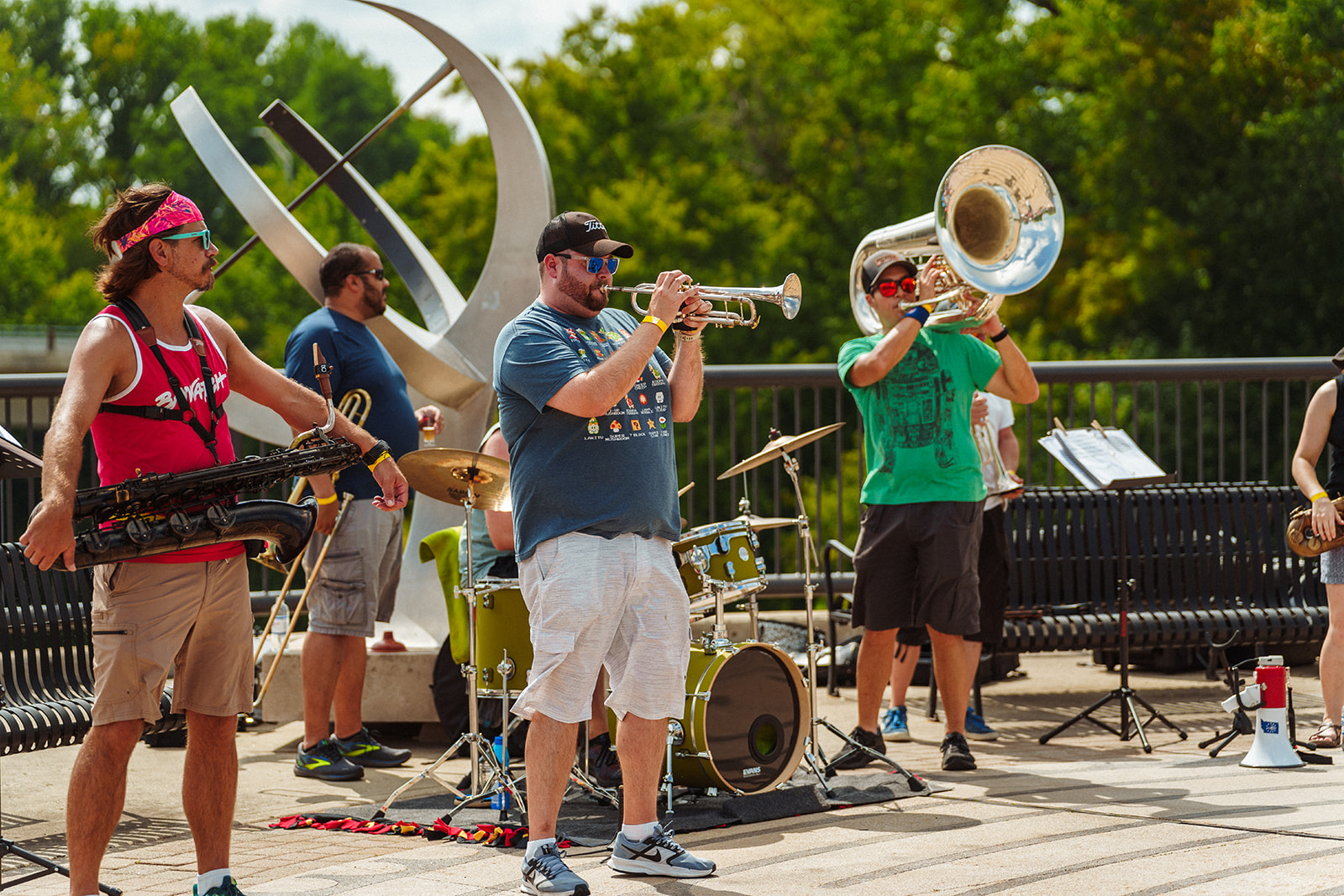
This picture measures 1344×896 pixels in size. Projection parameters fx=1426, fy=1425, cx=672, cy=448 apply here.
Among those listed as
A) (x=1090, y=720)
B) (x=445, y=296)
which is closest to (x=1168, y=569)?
(x=1090, y=720)

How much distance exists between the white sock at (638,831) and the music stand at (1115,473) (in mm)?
2974

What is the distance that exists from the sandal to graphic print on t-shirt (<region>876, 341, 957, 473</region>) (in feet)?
6.75

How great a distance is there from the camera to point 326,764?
20.5 feet

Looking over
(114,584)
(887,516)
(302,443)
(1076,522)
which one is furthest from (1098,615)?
(114,584)

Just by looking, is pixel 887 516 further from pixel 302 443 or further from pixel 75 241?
pixel 75 241

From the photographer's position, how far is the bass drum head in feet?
17.5

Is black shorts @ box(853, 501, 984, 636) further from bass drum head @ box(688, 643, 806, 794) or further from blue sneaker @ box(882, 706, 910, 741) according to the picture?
blue sneaker @ box(882, 706, 910, 741)

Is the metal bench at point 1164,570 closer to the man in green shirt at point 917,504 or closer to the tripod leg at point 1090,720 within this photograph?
the tripod leg at point 1090,720

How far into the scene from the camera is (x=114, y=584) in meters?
3.81

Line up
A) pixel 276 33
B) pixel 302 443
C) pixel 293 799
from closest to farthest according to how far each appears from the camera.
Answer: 1. pixel 302 443
2. pixel 293 799
3. pixel 276 33

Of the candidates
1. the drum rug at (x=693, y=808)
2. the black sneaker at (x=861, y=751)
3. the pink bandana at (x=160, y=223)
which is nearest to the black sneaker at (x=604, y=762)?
the drum rug at (x=693, y=808)

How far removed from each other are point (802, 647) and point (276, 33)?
52.0 meters

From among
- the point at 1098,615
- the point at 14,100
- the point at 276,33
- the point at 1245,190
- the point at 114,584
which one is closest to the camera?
the point at 114,584

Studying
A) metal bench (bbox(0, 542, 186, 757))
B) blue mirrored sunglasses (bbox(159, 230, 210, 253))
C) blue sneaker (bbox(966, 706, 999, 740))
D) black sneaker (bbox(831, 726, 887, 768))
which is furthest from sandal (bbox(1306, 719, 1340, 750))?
blue mirrored sunglasses (bbox(159, 230, 210, 253))
